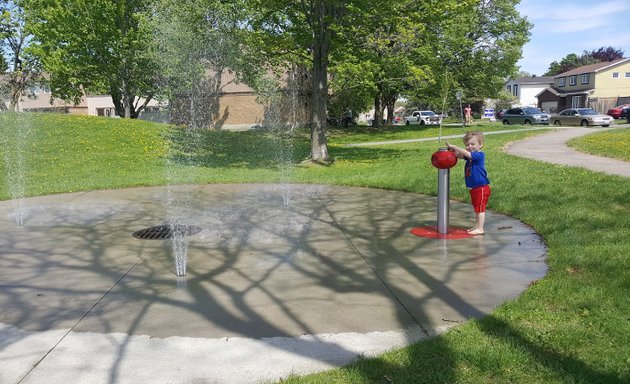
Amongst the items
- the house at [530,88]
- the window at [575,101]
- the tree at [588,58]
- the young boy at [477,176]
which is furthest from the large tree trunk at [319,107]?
the tree at [588,58]

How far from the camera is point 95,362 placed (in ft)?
10.8

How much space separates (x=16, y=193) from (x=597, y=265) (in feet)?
34.2

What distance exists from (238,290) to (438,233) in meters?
2.94

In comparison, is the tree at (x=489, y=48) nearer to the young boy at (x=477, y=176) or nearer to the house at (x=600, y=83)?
the young boy at (x=477, y=176)

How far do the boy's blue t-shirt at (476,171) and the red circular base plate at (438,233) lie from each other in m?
0.60

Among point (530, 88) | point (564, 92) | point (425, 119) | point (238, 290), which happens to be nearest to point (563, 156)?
point (238, 290)

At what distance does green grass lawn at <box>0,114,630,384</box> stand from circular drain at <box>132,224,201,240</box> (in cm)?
418

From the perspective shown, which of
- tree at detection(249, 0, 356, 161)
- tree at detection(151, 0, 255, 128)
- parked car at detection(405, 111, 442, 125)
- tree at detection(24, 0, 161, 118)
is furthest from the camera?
parked car at detection(405, 111, 442, 125)

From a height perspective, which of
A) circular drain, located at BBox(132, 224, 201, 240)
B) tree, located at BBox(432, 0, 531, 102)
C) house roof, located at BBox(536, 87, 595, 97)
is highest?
tree, located at BBox(432, 0, 531, 102)

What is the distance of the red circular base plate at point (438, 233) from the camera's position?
6414 mm

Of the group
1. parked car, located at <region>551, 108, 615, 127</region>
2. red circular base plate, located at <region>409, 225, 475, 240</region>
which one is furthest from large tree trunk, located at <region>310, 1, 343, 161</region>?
parked car, located at <region>551, 108, 615, 127</region>

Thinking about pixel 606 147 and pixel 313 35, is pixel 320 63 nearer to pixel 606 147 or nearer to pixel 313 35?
pixel 313 35

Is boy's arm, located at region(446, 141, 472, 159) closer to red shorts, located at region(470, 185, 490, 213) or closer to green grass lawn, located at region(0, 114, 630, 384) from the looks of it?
red shorts, located at region(470, 185, 490, 213)

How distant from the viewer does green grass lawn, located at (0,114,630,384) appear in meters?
3.07
